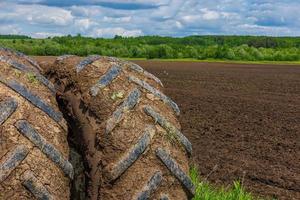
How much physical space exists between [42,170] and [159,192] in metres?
0.64

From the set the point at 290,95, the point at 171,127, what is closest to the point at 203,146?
the point at 171,127

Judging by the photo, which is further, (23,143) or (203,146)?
(203,146)

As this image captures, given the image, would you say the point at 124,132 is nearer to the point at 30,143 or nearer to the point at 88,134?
the point at 88,134

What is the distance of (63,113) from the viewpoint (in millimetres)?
3350

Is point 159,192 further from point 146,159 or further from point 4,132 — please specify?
point 4,132

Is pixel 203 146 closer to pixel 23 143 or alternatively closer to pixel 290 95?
pixel 23 143

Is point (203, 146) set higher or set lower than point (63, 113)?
lower

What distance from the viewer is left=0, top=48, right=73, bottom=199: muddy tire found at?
9.04ft

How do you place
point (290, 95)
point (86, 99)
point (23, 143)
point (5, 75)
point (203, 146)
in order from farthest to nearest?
point (290, 95) → point (203, 146) → point (86, 99) → point (5, 75) → point (23, 143)

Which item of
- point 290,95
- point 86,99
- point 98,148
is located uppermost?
point 86,99

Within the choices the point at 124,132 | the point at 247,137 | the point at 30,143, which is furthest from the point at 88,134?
the point at 247,137

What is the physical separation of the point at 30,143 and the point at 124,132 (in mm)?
509

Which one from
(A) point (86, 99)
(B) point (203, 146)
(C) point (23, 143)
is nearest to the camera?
(C) point (23, 143)

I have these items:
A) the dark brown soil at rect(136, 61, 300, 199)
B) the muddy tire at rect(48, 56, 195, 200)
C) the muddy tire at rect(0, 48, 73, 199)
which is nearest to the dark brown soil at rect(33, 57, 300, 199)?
the dark brown soil at rect(136, 61, 300, 199)
